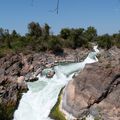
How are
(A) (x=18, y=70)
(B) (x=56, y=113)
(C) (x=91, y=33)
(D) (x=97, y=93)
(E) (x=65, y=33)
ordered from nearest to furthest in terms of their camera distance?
(D) (x=97, y=93), (B) (x=56, y=113), (A) (x=18, y=70), (E) (x=65, y=33), (C) (x=91, y=33)

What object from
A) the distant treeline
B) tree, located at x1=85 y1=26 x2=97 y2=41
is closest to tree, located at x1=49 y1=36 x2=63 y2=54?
the distant treeline

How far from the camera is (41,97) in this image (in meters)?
34.0

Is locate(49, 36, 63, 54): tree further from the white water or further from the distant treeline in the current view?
the white water

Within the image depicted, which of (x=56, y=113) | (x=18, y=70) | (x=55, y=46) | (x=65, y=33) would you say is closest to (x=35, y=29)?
(x=65, y=33)

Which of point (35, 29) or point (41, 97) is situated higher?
point (35, 29)

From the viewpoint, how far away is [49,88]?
35219 millimetres

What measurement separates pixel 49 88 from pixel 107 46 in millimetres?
26201

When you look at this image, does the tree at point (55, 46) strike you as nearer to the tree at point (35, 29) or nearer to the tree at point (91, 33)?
the tree at point (35, 29)

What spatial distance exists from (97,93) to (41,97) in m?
7.95

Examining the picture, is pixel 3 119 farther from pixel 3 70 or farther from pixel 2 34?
pixel 2 34

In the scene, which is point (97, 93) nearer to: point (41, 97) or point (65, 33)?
point (41, 97)

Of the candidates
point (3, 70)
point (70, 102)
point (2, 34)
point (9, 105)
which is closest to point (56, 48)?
point (3, 70)

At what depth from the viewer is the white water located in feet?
104

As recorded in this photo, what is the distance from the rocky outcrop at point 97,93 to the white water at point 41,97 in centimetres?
281
